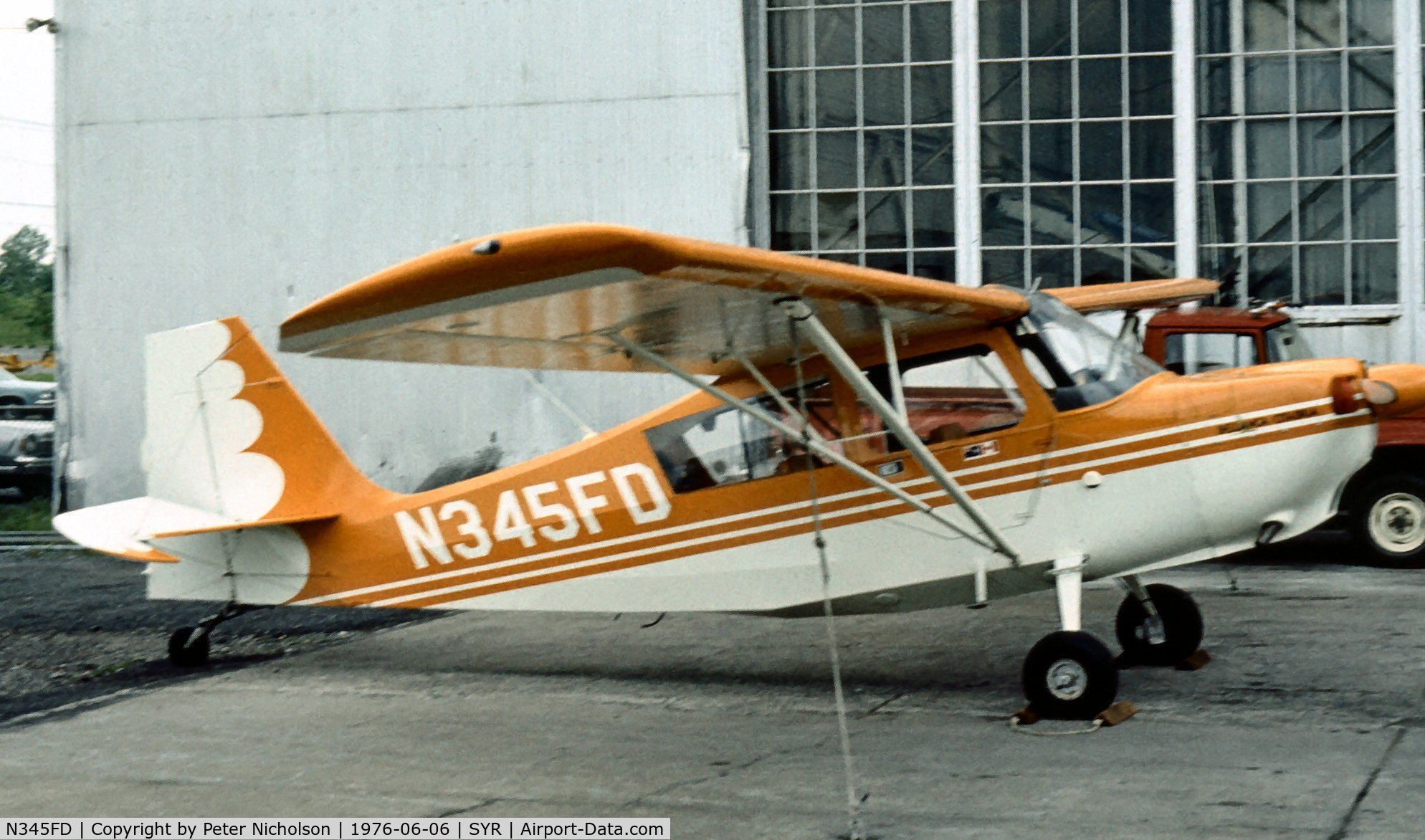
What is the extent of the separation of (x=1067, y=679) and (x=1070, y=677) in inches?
0.7

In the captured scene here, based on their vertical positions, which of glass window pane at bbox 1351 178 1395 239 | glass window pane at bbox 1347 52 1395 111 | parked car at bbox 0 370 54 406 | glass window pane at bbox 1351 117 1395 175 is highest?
glass window pane at bbox 1347 52 1395 111

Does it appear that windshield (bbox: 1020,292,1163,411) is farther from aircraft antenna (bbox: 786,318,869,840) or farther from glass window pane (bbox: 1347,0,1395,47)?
glass window pane (bbox: 1347,0,1395,47)

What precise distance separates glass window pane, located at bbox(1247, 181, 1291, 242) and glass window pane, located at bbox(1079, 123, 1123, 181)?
126cm

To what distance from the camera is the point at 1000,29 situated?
15.0m

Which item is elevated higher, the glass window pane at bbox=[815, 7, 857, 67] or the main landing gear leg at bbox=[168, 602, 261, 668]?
the glass window pane at bbox=[815, 7, 857, 67]

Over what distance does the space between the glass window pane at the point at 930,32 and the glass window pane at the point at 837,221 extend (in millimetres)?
1523

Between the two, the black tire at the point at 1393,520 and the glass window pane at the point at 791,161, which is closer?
the black tire at the point at 1393,520

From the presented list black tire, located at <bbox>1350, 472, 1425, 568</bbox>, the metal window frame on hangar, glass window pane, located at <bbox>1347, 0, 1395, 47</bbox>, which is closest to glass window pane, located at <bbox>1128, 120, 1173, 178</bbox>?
the metal window frame on hangar

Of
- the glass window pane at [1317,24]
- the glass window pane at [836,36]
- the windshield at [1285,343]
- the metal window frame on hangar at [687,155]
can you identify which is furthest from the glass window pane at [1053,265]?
the glass window pane at [1317,24]

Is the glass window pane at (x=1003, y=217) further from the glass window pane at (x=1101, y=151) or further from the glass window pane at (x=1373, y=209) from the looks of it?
the glass window pane at (x=1373, y=209)

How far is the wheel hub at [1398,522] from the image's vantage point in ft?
38.9

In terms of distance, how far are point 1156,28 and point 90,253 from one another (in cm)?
1095

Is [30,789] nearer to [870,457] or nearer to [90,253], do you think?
[870,457]

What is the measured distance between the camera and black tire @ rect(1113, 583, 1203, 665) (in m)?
7.84
